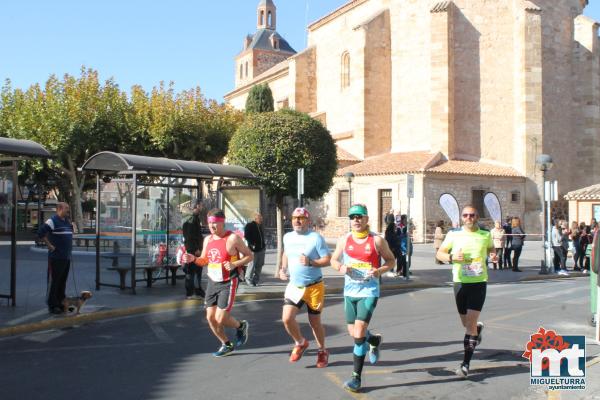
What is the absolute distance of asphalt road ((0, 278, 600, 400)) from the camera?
553cm

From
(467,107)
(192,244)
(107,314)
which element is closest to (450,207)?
(467,107)

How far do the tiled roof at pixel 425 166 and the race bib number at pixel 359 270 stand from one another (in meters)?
25.5

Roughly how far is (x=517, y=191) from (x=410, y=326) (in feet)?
87.4

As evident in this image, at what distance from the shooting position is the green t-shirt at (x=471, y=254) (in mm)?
6156

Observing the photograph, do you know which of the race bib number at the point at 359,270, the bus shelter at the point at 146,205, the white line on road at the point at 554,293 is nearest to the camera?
the race bib number at the point at 359,270

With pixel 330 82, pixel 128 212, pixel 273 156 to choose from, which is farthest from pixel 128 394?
pixel 330 82

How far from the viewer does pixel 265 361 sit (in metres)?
6.68

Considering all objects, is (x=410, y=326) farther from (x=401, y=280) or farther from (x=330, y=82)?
(x=330, y=82)

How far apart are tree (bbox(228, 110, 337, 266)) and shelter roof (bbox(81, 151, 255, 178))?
5.44 ft

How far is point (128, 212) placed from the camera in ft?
46.3

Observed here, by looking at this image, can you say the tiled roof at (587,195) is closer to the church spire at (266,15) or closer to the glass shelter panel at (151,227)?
the glass shelter panel at (151,227)

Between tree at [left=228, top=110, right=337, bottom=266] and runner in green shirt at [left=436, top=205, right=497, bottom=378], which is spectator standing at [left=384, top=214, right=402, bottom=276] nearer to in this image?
tree at [left=228, top=110, right=337, bottom=266]

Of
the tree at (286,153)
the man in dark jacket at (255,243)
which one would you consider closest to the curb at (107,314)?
the man in dark jacket at (255,243)

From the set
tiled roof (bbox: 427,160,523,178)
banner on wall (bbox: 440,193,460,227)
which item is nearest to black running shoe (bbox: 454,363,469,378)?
banner on wall (bbox: 440,193,460,227)
